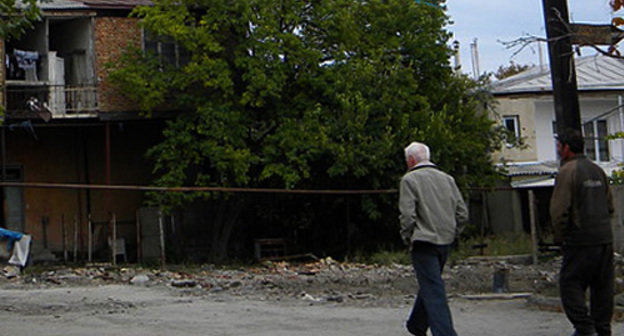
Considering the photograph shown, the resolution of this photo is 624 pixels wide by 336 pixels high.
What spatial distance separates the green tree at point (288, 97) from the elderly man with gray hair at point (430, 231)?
16.4 meters

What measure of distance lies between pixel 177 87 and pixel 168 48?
2124 mm

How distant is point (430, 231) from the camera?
26.0 ft

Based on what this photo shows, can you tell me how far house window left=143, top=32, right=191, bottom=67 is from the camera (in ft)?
89.1

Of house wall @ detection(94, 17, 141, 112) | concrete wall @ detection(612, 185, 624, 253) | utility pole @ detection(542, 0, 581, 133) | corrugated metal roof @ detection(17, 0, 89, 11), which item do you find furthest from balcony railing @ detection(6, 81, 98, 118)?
utility pole @ detection(542, 0, 581, 133)

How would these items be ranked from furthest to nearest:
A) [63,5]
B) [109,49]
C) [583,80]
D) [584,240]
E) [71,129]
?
[583,80] → [71,129] → [109,49] → [63,5] → [584,240]

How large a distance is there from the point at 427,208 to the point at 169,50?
20575mm

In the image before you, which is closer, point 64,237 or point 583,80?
point 64,237

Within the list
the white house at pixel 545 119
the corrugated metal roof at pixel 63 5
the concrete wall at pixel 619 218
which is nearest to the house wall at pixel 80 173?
the corrugated metal roof at pixel 63 5

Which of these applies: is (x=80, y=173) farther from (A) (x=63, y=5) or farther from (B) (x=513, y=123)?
(B) (x=513, y=123)

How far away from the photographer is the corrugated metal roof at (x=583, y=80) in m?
34.2

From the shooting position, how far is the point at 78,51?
2766 centimetres

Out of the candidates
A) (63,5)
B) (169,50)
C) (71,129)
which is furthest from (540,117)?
(63,5)

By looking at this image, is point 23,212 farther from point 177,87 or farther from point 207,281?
point 207,281

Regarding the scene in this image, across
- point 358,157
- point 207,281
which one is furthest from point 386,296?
point 358,157
